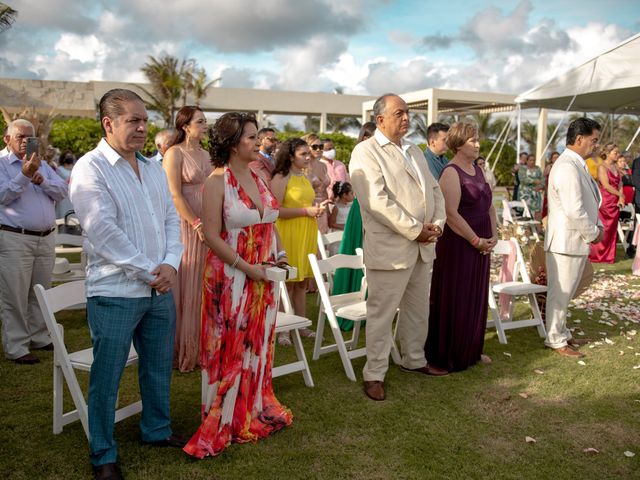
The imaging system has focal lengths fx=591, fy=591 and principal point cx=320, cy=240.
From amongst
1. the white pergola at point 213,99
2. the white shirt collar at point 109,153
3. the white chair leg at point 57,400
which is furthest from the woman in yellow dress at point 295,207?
the white pergola at point 213,99

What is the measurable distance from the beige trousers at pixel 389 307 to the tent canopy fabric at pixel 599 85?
867cm

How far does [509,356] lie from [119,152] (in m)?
4.23

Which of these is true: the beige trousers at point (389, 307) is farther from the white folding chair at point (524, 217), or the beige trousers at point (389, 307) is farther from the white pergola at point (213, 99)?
the white pergola at point (213, 99)

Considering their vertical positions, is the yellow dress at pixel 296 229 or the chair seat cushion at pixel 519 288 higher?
the yellow dress at pixel 296 229

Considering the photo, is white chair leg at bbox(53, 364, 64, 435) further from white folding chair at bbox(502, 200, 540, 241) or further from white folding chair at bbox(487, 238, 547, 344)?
white folding chair at bbox(502, 200, 540, 241)

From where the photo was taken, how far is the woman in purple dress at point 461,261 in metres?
5.17

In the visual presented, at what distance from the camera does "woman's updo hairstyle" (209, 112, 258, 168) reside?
12.2 feet

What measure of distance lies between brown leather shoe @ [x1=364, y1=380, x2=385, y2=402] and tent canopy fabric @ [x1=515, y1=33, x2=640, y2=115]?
9360mm

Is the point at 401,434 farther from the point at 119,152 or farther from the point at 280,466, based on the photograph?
the point at 119,152

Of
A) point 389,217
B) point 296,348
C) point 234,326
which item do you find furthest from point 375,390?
point 234,326

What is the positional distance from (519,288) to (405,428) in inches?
105

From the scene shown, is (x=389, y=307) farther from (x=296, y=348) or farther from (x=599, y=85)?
(x=599, y=85)

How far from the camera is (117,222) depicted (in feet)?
10.4

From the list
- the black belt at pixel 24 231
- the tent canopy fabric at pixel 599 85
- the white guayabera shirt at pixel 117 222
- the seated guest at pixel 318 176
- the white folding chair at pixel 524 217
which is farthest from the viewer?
the white folding chair at pixel 524 217
